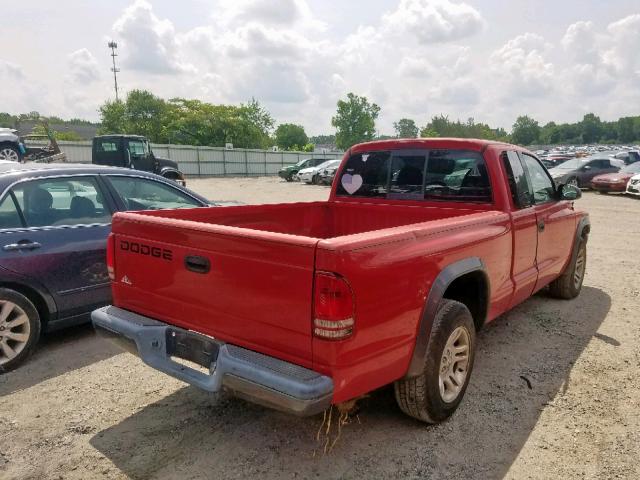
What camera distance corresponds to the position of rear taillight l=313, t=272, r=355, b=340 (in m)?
2.14

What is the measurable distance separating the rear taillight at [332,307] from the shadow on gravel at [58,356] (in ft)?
8.77

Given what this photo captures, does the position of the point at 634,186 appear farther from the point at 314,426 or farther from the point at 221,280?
the point at 221,280

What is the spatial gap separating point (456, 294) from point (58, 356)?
3341mm

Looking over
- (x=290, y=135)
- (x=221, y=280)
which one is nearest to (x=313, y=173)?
(x=221, y=280)

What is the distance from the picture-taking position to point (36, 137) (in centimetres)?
2592

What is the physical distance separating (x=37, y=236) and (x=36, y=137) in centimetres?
2619

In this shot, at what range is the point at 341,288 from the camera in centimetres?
214

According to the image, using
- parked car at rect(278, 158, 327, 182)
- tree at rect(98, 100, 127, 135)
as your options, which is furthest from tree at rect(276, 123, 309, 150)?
parked car at rect(278, 158, 327, 182)

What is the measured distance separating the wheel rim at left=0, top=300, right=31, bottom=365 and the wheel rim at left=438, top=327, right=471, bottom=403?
3240 millimetres

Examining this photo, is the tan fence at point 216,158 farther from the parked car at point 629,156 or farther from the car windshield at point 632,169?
the car windshield at point 632,169

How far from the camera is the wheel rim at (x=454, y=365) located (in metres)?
2.98

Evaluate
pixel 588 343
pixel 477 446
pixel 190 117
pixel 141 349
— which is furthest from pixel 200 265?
pixel 190 117

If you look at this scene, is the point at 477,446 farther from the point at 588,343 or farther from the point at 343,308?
the point at 588,343

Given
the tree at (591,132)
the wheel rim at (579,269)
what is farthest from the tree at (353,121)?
the tree at (591,132)
